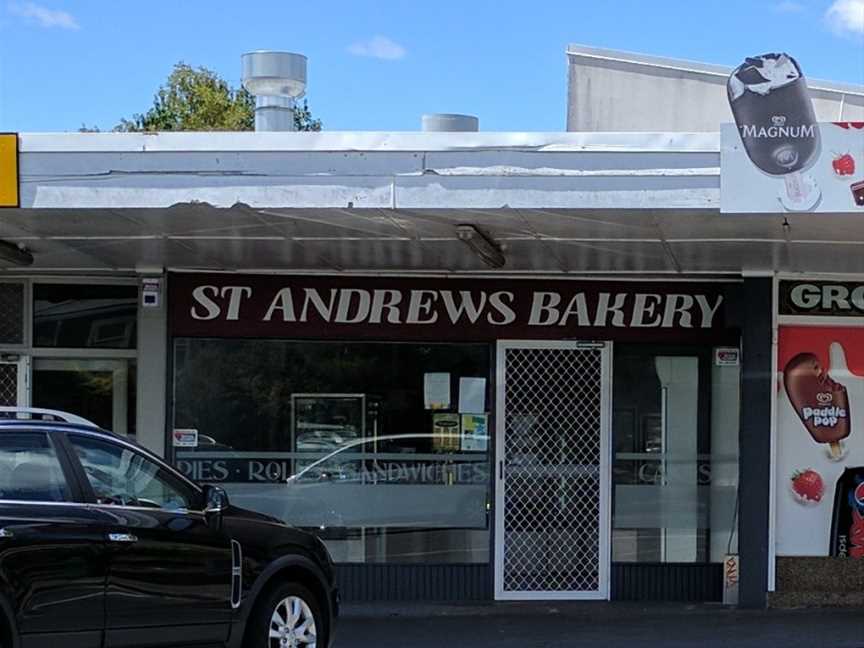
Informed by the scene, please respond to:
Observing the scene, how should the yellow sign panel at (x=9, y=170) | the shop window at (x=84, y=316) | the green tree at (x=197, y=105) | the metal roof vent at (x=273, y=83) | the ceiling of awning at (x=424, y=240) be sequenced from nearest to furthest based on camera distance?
the yellow sign panel at (x=9, y=170) → the ceiling of awning at (x=424, y=240) → the metal roof vent at (x=273, y=83) → the shop window at (x=84, y=316) → the green tree at (x=197, y=105)

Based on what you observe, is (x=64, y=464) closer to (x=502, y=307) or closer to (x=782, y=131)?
(x=782, y=131)

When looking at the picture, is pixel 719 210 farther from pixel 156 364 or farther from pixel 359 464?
pixel 156 364

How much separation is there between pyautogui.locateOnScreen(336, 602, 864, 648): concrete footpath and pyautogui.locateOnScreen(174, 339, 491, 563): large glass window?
0.68 metres

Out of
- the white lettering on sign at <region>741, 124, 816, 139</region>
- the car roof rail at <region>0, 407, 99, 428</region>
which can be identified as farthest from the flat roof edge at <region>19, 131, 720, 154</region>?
the car roof rail at <region>0, 407, 99, 428</region>

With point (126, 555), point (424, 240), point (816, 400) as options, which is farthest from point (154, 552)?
point (816, 400)

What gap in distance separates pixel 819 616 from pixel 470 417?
3301 mm

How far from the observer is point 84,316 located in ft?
35.4

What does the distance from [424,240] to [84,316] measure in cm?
381

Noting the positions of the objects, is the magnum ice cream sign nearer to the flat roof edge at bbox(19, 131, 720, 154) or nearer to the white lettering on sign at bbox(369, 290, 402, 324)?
the flat roof edge at bbox(19, 131, 720, 154)

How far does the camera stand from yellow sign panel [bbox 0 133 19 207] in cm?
732

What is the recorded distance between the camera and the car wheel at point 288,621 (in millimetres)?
6895

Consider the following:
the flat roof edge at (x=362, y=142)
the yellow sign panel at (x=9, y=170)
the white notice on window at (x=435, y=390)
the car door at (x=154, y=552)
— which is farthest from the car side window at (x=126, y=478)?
the white notice on window at (x=435, y=390)

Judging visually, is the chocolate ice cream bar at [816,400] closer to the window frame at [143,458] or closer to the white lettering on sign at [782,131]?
the white lettering on sign at [782,131]

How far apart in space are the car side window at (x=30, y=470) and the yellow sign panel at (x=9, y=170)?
6.30ft
